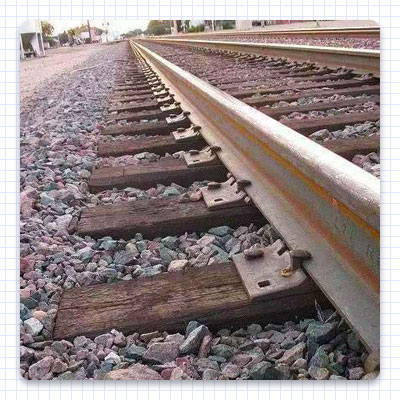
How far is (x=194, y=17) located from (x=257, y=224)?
76cm

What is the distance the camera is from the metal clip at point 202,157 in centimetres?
219

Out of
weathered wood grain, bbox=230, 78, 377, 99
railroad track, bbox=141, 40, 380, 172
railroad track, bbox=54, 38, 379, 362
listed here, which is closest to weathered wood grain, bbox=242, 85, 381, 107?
railroad track, bbox=141, 40, 380, 172

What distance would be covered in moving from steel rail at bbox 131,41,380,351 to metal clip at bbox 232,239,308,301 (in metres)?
0.03

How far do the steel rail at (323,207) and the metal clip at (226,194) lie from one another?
33 mm

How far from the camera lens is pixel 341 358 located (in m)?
1.13

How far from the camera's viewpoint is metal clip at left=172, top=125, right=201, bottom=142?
103 inches

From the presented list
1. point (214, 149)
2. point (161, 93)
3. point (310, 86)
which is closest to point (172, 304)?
point (214, 149)

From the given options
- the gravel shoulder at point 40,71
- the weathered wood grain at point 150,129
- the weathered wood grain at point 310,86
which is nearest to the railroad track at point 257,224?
the gravel shoulder at point 40,71

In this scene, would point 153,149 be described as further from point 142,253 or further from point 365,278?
point 365,278

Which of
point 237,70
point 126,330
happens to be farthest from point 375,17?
point 237,70

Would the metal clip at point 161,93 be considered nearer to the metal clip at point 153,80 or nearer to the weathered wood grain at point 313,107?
the metal clip at point 153,80

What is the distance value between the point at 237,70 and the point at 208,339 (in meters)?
4.07

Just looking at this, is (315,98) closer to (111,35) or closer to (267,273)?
(111,35)

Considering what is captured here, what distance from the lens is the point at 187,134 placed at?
2.69 meters
